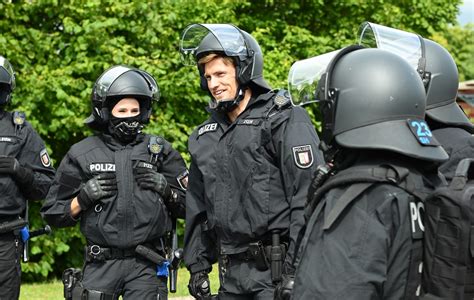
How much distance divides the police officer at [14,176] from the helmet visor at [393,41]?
3244mm

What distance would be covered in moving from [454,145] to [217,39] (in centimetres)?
166

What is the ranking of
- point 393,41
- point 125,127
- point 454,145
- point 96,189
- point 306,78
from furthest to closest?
1. point 125,127
2. point 96,189
3. point 393,41
4. point 454,145
5. point 306,78

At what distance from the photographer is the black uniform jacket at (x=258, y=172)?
14.5 ft

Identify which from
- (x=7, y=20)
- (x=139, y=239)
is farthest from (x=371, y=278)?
(x=7, y=20)

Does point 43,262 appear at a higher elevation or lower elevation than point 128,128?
lower

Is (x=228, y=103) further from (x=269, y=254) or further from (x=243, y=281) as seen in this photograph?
(x=243, y=281)

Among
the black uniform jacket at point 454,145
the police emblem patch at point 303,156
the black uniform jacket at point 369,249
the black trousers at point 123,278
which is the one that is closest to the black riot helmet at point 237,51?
the police emblem patch at point 303,156

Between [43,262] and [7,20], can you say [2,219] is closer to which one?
[43,262]

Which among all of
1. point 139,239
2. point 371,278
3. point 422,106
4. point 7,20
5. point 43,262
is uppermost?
point 7,20

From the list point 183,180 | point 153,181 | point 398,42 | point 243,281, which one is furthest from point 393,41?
point 183,180

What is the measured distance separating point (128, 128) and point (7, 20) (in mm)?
6713

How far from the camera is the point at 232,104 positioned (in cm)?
477

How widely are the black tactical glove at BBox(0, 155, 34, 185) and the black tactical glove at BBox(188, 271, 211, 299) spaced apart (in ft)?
6.48

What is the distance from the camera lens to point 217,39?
486cm
